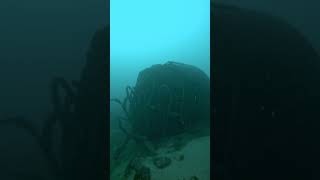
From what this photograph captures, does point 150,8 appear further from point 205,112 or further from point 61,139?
point 61,139

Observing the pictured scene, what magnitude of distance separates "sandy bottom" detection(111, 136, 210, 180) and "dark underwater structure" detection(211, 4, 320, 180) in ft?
0.18

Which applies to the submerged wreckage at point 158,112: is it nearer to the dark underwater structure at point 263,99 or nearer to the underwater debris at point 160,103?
the underwater debris at point 160,103

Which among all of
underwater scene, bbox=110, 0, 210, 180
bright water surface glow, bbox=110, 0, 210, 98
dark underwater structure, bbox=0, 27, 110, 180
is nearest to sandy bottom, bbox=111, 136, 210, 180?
underwater scene, bbox=110, 0, 210, 180

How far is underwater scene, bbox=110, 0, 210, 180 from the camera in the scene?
2.18 m

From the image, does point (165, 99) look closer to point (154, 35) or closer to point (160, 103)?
point (160, 103)

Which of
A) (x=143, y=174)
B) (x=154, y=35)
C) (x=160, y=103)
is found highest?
(x=154, y=35)

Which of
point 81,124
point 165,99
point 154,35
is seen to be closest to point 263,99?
point 165,99

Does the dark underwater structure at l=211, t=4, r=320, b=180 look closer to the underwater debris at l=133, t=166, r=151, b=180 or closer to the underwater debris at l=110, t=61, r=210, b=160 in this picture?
the underwater debris at l=110, t=61, r=210, b=160

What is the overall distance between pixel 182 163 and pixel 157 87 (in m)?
0.41

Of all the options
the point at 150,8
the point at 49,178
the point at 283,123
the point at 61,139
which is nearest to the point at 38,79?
the point at 61,139

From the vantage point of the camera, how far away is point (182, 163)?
2.19 m

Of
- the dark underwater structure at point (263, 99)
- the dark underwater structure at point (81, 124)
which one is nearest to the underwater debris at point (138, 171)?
the dark underwater structure at point (81, 124)

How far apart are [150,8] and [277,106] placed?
0.82 metres

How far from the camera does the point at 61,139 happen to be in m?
2.17
